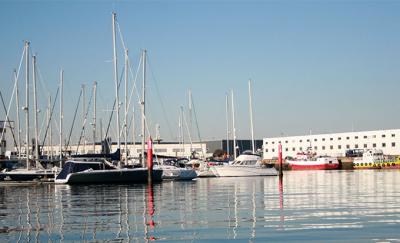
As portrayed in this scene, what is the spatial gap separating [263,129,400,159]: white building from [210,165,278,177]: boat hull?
74.5 m

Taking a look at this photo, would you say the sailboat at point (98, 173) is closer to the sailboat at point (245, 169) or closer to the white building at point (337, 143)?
the sailboat at point (245, 169)

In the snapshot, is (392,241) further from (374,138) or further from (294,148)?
(294,148)

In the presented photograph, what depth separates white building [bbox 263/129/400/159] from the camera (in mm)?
160750

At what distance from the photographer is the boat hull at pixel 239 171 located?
93750mm

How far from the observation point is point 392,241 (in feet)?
59.0

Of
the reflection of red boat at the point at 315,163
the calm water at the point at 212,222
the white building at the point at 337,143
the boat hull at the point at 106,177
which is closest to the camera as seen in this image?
the calm water at the point at 212,222

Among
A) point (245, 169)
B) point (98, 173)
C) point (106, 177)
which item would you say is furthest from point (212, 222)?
point (245, 169)

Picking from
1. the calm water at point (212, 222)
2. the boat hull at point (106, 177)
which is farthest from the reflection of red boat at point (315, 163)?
the calm water at point (212, 222)

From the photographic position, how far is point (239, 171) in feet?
308

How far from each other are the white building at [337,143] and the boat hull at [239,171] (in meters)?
74.5

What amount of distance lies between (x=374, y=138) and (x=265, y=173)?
79.0 metres

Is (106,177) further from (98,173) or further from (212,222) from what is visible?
(212,222)

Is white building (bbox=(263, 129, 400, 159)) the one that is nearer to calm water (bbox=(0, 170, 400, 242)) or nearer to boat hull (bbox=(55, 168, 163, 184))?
boat hull (bbox=(55, 168, 163, 184))

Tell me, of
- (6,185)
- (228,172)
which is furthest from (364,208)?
(228,172)
